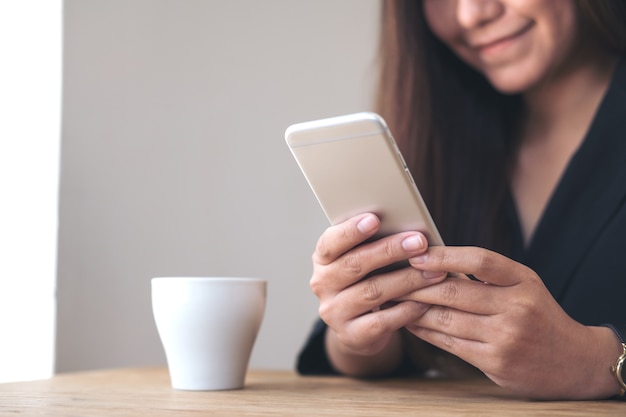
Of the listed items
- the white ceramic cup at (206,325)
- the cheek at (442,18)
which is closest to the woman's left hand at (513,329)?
the white ceramic cup at (206,325)

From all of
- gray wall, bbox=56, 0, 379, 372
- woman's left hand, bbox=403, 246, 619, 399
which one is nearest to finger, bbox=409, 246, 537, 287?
woman's left hand, bbox=403, 246, 619, 399

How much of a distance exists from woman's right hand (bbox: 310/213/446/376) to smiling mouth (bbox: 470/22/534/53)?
573 mm

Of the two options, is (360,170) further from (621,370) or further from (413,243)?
(621,370)

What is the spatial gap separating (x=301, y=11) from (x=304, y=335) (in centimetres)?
101

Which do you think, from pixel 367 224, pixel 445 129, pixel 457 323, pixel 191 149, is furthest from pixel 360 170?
pixel 191 149

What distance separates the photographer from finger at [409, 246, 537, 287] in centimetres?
69

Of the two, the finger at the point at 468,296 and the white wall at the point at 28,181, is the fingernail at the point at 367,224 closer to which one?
the finger at the point at 468,296

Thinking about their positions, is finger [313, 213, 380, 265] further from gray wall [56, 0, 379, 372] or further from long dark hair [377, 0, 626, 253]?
gray wall [56, 0, 379, 372]

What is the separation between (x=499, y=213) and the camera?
1309 mm

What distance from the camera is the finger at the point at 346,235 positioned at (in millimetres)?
722

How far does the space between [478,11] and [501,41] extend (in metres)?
0.07

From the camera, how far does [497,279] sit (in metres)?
0.70

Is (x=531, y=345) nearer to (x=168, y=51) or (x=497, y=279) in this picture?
(x=497, y=279)

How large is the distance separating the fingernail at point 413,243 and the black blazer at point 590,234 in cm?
47
